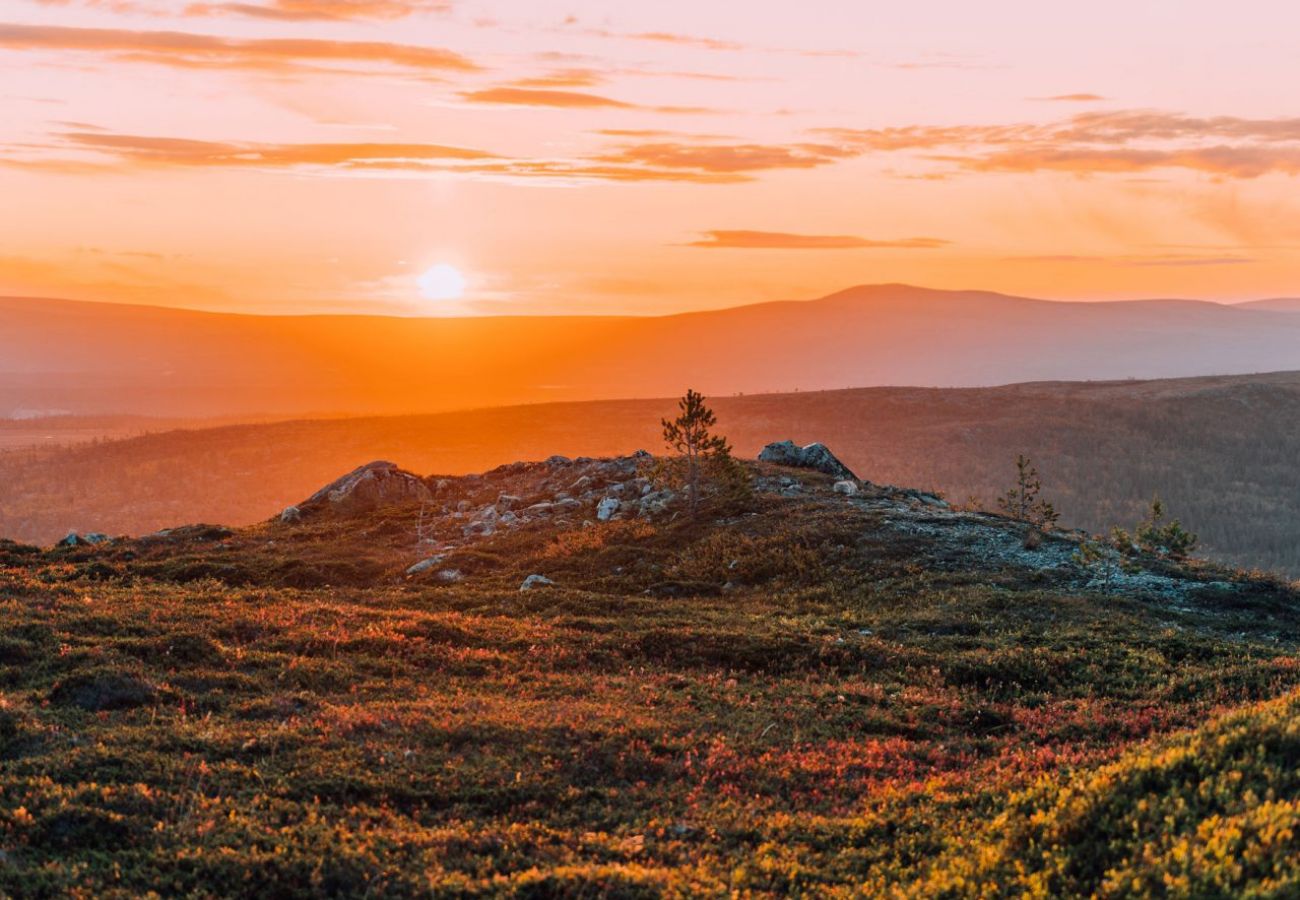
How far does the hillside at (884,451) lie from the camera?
93688 millimetres

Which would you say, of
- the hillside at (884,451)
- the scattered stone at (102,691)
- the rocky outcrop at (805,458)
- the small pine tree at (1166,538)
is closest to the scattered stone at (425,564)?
the scattered stone at (102,691)

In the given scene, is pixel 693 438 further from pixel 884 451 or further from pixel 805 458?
pixel 884 451

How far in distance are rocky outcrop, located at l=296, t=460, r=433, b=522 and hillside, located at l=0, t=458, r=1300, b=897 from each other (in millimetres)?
9008

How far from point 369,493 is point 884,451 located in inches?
2937

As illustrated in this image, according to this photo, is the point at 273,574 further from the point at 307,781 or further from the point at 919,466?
the point at 919,466

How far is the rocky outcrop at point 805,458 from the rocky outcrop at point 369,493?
16.3 metres

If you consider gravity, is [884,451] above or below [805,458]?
below

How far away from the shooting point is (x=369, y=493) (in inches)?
1631

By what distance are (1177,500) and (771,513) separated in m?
82.1

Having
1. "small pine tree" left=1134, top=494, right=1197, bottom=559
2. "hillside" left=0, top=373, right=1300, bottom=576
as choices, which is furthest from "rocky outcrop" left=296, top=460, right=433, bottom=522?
"hillside" left=0, top=373, right=1300, bottom=576

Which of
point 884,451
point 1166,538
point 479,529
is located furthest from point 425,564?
point 884,451

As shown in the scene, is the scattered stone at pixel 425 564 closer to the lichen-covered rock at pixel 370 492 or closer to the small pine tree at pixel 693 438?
the small pine tree at pixel 693 438

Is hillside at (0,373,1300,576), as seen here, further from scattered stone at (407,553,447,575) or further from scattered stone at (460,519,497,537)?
scattered stone at (407,553,447,575)

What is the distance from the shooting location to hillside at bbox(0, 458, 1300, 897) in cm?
Result: 970
